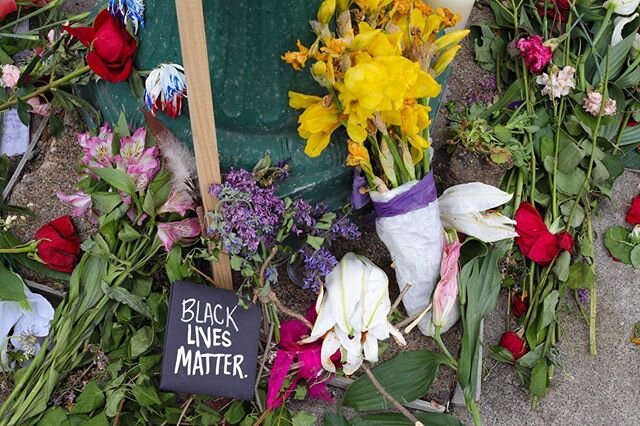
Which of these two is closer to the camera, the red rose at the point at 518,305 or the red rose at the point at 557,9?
the red rose at the point at 518,305

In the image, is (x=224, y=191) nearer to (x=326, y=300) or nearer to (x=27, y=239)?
(x=326, y=300)

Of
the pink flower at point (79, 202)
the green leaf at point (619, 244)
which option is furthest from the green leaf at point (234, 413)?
the green leaf at point (619, 244)

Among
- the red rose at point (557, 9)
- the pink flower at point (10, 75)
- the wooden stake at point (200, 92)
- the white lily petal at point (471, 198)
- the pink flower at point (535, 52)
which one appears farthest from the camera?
the red rose at point (557, 9)

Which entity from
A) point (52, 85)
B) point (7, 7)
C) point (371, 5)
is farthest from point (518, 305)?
point (7, 7)

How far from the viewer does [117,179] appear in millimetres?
1208

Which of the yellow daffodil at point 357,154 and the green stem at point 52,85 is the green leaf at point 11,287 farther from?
the yellow daffodil at point 357,154

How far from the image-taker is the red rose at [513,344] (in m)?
1.41

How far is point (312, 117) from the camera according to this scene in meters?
1.19

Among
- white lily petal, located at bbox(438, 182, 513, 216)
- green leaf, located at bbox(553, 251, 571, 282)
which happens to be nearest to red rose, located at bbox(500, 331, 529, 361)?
green leaf, located at bbox(553, 251, 571, 282)

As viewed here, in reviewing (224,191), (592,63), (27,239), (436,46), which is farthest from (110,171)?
(592,63)

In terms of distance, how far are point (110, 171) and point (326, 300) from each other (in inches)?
17.7

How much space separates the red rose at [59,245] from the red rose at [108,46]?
1.00ft

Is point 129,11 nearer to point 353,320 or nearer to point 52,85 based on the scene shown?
point 52,85

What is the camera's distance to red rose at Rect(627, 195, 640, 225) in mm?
1634
